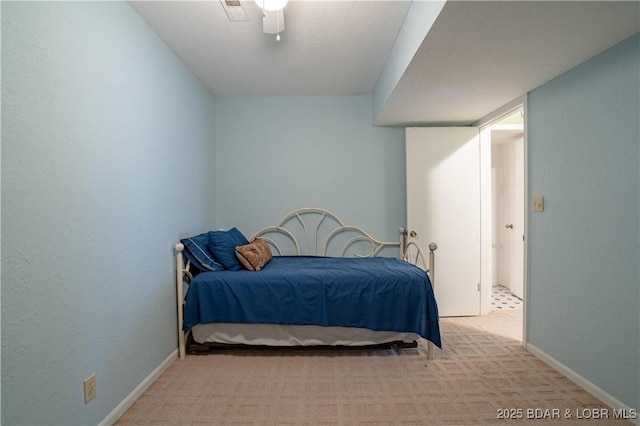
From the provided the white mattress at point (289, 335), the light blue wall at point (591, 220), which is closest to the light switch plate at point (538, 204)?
the light blue wall at point (591, 220)

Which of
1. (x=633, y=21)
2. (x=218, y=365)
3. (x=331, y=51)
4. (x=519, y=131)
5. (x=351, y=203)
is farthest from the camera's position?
(x=519, y=131)

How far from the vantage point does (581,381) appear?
1.89 m

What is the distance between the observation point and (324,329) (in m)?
2.35

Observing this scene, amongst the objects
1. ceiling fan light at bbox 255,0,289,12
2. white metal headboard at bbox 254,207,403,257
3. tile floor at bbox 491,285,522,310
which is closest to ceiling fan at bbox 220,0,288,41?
ceiling fan light at bbox 255,0,289,12

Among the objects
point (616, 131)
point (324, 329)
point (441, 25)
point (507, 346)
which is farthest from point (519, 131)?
point (324, 329)

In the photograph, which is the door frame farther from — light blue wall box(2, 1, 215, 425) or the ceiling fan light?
light blue wall box(2, 1, 215, 425)

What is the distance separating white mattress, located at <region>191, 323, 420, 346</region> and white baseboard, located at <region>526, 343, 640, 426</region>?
91cm

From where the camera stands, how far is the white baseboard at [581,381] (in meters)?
1.65

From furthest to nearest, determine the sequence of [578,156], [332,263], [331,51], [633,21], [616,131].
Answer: [332,263], [331,51], [578,156], [616,131], [633,21]

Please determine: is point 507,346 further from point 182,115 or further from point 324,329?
point 182,115

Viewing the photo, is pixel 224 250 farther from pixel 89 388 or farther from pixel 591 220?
pixel 591 220

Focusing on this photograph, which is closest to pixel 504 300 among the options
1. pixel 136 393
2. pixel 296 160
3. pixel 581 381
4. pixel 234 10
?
pixel 581 381

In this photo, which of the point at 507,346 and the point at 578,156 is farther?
the point at 507,346

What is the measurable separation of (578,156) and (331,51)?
1842mm
